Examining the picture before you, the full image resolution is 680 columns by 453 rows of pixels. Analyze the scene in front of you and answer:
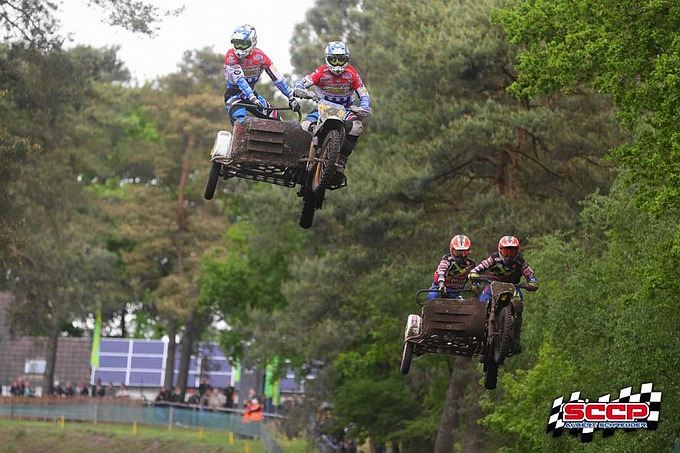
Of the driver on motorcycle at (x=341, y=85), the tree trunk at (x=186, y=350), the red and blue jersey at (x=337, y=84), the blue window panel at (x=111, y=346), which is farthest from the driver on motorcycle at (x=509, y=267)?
the blue window panel at (x=111, y=346)

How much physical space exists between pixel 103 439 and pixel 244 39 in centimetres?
3415

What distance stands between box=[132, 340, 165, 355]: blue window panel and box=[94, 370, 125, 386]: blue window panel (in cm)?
176

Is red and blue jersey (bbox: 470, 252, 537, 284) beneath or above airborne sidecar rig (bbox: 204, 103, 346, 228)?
beneath

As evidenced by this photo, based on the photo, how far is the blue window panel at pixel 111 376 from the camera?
73500 millimetres

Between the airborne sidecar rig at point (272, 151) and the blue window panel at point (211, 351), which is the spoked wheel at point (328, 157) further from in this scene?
the blue window panel at point (211, 351)

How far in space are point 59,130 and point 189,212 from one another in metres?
30.9

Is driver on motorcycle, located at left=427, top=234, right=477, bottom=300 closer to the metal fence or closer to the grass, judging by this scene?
the grass

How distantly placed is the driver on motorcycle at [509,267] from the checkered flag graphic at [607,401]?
5.89m

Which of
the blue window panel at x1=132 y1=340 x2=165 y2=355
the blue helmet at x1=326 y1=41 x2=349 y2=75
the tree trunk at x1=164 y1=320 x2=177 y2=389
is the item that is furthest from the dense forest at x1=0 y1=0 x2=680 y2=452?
the blue helmet at x1=326 y1=41 x2=349 y2=75

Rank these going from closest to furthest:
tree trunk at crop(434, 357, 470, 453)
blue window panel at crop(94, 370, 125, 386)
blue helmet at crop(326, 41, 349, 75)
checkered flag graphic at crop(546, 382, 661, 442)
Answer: blue helmet at crop(326, 41, 349, 75) → checkered flag graphic at crop(546, 382, 661, 442) → tree trunk at crop(434, 357, 470, 453) → blue window panel at crop(94, 370, 125, 386)

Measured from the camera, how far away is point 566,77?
27.4 m

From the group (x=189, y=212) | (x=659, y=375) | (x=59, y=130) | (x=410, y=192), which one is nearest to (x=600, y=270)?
(x=659, y=375)

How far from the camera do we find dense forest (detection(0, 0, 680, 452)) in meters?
26.2

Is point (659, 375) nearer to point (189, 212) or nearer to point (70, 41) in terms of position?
point (70, 41)
